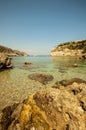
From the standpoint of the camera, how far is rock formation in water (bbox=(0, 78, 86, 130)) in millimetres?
6219

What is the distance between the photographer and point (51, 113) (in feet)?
21.7

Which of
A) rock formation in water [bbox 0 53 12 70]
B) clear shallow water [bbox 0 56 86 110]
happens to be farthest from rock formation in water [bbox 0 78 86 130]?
rock formation in water [bbox 0 53 12 70]

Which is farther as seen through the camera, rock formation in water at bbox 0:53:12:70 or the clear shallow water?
rock formation in water at bbox 0:53:12:70

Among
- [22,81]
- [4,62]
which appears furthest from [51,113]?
[4,62]

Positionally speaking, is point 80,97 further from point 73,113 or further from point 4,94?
point 4,94

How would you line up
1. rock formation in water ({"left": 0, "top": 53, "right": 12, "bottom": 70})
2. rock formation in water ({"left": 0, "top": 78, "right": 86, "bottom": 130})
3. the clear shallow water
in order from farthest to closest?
rock formation in water ({"left": 0, "top": 53, "right": 12, "bottom": 70})
the clear shallow water
rock formation in water ({"left": 0, "top": 78, "right": 86, "bottom": 130})

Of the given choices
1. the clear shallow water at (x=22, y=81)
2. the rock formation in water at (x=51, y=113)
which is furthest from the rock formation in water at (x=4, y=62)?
the rock formation in water at (x=51, y=113)

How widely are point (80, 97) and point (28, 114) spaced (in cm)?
325

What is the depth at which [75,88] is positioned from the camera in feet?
30.6

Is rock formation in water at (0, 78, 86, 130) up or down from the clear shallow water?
up

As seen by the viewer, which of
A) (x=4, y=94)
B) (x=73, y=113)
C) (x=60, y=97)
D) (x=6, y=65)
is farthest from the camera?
(x=6, y=65)

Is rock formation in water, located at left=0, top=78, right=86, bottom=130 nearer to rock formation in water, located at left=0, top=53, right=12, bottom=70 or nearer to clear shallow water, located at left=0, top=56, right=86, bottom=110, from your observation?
clear shallow water, located at left=0, top=56, right=86, bottom=110

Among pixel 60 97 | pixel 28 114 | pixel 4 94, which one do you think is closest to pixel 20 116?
pixel 28 114

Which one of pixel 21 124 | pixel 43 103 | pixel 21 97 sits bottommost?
pixel 21 97
